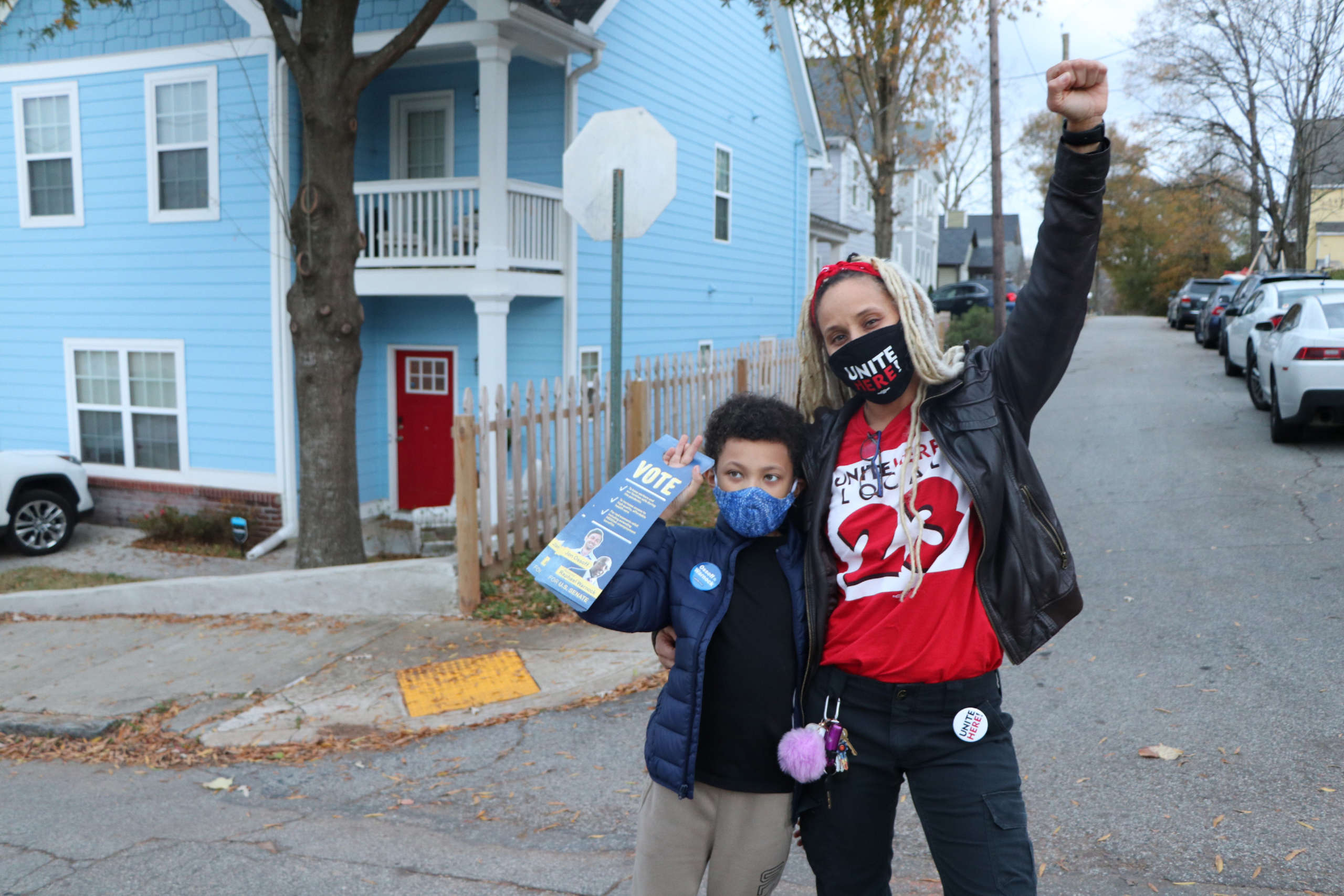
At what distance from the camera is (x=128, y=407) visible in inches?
514

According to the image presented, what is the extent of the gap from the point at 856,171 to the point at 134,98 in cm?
1629

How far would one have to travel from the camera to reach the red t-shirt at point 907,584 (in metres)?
2.25

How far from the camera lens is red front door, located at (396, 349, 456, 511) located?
12500 millimetres

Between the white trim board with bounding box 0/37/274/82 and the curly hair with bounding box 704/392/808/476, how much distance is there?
10807 mm

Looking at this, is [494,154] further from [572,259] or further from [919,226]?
[919,226]

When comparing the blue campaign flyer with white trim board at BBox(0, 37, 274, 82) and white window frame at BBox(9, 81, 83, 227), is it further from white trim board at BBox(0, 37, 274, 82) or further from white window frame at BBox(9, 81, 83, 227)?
white window frame at BBox(9, 81, 83, 227)

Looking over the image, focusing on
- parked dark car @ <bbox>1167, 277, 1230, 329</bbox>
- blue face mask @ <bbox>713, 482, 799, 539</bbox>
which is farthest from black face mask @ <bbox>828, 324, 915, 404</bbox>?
parked dark car @ <bbox>1167, 277, 1230, 329</bbox>

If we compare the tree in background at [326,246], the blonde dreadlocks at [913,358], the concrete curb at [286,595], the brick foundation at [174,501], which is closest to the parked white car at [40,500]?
the brick foundation at [174,501]

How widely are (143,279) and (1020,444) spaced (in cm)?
1296

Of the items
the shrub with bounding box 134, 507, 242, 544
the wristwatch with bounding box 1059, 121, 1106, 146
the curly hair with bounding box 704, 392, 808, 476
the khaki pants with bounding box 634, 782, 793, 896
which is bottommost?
the shrub with bounding box 134, 507, 242, 544

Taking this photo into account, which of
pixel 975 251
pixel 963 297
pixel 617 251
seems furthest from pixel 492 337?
pixel 975 251

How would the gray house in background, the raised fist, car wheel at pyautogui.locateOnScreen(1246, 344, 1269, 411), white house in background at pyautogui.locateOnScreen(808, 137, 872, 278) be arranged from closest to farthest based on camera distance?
the raised fist
car wheel at pyautogui.locateOnScreen(1246, 344, 1269, 411)
white house in background at pyautogui.locateOnScreen(808, 137, 872, 278)
the gray house in background

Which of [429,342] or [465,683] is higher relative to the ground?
[429,342]

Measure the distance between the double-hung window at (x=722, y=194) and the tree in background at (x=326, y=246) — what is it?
8229mm
